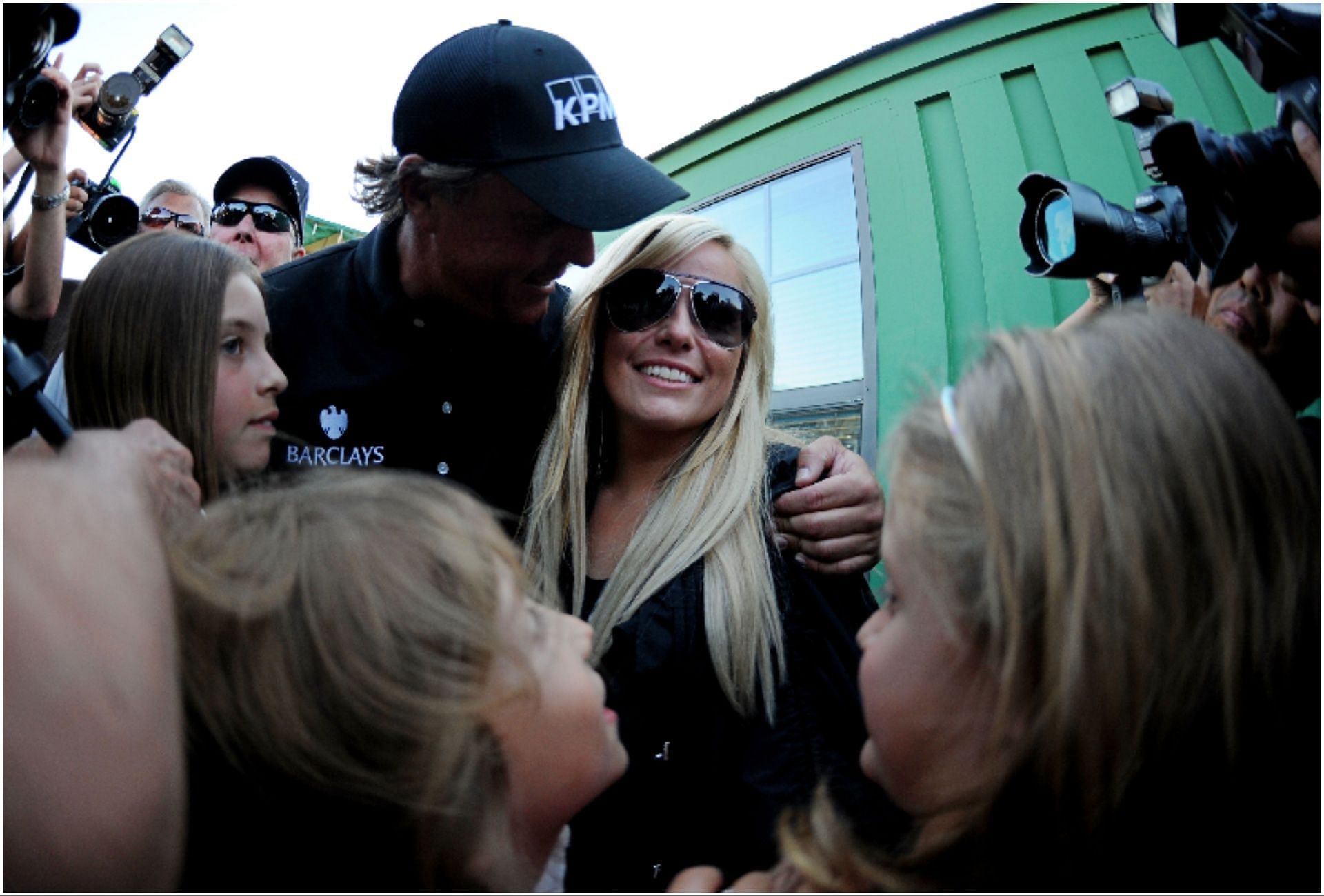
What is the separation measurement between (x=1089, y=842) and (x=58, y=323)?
3025 millimetres

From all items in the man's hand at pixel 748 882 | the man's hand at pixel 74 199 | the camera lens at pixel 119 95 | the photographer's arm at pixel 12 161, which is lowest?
the man's hand at pixel 748 882

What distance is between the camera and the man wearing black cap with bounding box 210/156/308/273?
3197 mm

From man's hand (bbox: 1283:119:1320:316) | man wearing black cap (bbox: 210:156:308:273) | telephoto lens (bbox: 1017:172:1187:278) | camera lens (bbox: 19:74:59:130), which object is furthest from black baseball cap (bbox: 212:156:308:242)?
man's hand (bbox: 1283:119:1320:316)

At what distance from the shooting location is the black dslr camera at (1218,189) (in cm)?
109

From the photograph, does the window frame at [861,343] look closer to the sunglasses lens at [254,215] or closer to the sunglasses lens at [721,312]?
the sunglasses lens at [721,312]

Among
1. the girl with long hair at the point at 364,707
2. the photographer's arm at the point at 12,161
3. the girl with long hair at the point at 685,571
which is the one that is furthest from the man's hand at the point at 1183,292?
the photographer's arm at the point at 12,161

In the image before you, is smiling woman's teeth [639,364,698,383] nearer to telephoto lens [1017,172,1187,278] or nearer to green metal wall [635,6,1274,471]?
telephoto lens [1017,172,1187,278]

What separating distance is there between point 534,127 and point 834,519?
117 cm

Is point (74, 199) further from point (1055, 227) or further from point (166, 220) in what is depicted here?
point (1055, 227)

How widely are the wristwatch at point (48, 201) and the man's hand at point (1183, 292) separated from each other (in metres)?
2.41

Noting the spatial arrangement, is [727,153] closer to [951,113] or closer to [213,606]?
[951,113]

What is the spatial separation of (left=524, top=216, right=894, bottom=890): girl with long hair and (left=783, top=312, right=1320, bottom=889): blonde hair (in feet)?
2.18

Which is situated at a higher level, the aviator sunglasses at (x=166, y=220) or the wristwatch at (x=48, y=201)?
the aviator sunglasses at (x=166, y=220)

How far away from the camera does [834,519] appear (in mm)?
1588
